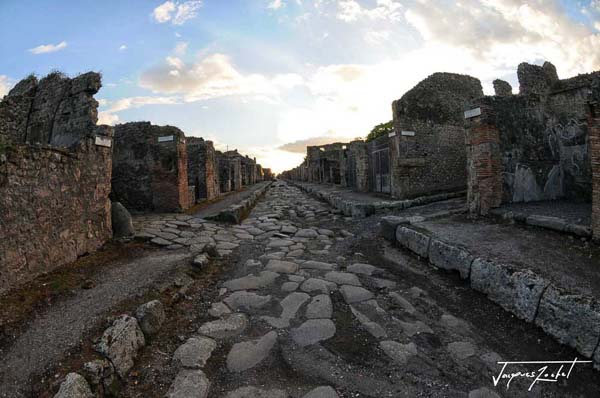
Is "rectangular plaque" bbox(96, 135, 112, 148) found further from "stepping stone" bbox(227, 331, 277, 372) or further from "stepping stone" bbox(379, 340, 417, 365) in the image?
"stepping stone" bbox(379, 340, 417, 365)

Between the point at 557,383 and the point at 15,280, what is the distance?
5.64 metres

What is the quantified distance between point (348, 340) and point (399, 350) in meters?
0.50

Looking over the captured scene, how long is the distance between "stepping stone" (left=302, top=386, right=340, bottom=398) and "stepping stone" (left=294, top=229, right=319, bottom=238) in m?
5.59

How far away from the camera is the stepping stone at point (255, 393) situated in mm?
2436

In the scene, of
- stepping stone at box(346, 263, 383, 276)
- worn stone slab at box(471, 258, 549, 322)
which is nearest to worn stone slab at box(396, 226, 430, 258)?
Result: stepping stone at box(346, 263, 383, 276)

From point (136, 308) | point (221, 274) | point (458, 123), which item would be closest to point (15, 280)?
point (136, 308)

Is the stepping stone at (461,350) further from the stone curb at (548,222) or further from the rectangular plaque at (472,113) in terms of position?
the rectangular plaque at (472,113)

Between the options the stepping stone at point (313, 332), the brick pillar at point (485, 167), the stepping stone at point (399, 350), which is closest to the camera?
the stepping stone at point (399, 350)

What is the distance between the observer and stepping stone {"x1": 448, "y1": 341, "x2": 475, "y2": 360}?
300cm

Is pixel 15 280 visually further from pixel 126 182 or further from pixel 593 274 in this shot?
pixel 126 182

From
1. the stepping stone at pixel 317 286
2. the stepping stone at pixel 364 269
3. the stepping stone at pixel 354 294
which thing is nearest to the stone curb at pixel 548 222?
the stepping stone at pixel 364 269

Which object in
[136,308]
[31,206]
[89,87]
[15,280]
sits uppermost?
[89,87]

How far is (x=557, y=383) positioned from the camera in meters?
2.67

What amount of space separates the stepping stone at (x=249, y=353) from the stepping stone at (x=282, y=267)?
6.68 ft
